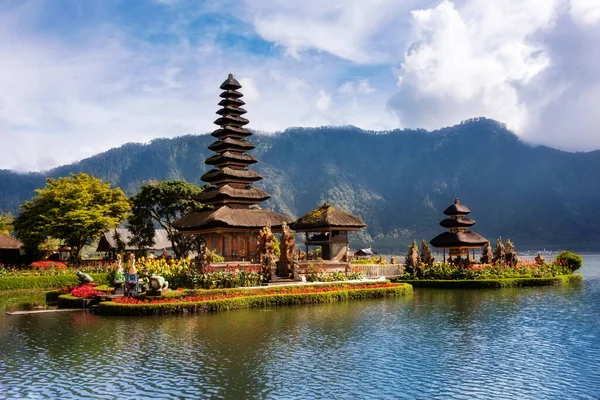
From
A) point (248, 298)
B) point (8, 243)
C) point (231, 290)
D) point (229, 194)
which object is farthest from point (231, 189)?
point (8, 243)

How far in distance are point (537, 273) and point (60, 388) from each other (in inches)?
1587

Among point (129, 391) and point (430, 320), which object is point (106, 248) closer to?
point (430, 320)

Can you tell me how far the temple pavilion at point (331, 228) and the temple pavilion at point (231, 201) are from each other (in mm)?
3586

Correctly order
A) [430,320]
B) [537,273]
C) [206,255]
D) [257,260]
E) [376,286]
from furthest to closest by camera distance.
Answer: [537,273], [257,260], [376,286], [206,255], [430,320]

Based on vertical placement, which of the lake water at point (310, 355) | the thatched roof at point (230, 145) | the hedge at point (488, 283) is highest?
the thatched roof at point (230, 145)

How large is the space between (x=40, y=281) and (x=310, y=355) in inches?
1399

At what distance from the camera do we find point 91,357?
1766 cm

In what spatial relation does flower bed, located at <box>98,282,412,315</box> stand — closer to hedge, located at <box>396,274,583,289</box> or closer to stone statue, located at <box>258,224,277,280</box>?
stone statue, located at <box>258,224,277,280</box>

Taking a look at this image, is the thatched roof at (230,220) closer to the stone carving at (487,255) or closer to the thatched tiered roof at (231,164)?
the thatched tiered roof at (231,164)

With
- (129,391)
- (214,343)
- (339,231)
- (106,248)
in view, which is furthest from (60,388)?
(106,248)

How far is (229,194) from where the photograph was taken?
5009cm

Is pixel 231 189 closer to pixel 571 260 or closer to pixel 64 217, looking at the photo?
pixel 64 217

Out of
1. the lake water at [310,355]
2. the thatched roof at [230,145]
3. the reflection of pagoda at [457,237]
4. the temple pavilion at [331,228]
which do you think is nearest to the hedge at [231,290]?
the lake water at [310,355]

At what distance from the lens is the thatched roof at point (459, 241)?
50.4 m
